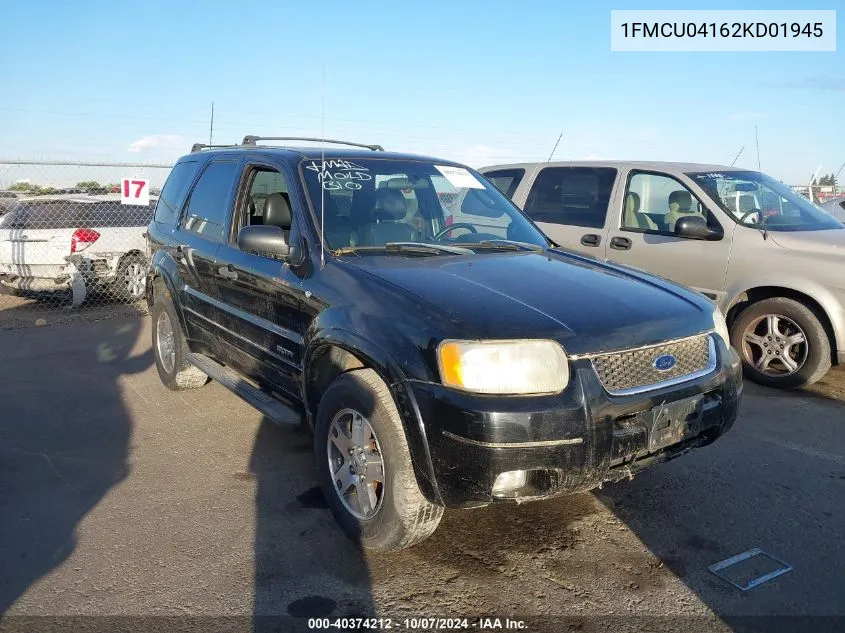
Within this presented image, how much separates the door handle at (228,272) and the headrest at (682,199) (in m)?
4.16

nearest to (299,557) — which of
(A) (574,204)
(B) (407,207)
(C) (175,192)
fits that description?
(B) (407,207)

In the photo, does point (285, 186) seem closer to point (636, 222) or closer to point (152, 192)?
point (636, 222)

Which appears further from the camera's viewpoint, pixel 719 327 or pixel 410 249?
pixel 410 249

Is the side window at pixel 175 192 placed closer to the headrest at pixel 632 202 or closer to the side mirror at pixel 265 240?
the side mirror at pixel 265 240

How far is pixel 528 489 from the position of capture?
9.32ft

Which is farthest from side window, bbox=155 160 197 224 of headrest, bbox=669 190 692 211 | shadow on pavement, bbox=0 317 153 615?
headrest, bbox=669 190 692 211

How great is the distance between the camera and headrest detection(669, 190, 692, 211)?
6.35m

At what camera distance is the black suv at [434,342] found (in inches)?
109

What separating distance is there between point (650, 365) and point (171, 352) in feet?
13.2

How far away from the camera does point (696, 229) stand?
596 centimetres

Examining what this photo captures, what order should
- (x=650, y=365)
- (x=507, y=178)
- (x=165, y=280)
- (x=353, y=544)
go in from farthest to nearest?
1. (x=507, y=178)
2. (x=165, y=280)
3. (x=353, y=544)
4. (x=650, y=365)

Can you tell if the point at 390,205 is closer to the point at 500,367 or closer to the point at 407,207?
the point at 407,207

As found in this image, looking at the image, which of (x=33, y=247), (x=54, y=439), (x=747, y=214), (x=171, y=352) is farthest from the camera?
(x=33, y=247)

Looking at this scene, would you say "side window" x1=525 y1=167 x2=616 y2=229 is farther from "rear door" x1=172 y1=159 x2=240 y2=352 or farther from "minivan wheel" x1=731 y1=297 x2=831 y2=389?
"rear door" x1=172 y1=159 x2=240 y2=352
